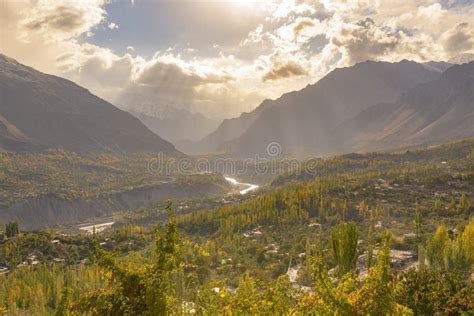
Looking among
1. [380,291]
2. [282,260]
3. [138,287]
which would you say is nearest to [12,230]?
[282,260]

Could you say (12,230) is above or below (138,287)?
below

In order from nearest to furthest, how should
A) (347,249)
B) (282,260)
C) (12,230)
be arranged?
(347,249)
(282,260)
(12,230)

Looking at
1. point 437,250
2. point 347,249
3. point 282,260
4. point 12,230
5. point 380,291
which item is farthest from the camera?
point 12,230

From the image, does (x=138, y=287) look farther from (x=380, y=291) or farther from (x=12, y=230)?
(x=12, y=230)

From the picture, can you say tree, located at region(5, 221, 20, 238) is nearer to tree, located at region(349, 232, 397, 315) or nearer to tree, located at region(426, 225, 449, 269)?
tree, located at region(426, 225, 449, 269)

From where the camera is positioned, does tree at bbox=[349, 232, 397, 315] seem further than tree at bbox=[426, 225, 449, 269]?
No

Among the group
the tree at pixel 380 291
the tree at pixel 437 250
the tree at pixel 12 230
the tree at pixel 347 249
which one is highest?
the tree at pixel 380 291

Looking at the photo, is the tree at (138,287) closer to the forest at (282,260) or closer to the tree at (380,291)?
the forest at (282,260)

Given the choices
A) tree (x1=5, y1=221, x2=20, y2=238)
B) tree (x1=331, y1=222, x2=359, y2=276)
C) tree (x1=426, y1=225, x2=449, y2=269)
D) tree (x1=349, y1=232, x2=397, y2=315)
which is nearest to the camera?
tree (x1=349, y1=232, x2=397, y2=315)

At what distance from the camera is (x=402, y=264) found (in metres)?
69.7

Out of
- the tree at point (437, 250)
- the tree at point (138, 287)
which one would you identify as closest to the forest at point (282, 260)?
the tree at point (138, 287)

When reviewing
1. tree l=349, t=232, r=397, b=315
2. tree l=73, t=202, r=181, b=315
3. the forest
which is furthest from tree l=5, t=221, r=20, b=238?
tree l=349, t=232, r=397, b=315

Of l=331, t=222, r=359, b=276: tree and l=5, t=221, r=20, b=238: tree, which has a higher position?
l=331, t=222, r=359, b=276: tree

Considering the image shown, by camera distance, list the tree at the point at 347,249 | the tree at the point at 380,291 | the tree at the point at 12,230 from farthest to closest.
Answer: the tree at the point at 12,230 → the tree at the point at 347,249 → the tree at the point at 380,291
